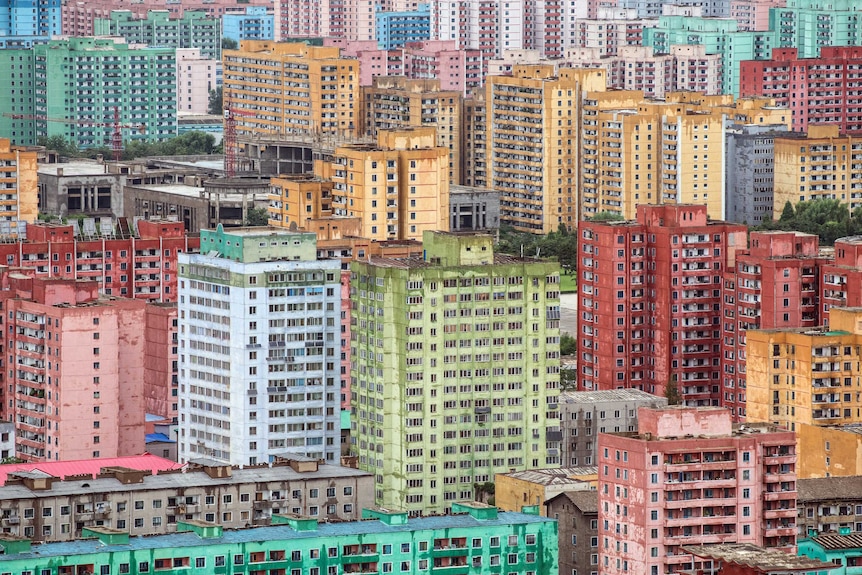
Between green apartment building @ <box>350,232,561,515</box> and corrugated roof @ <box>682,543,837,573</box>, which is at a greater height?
green apartment building @ <box>350,232,561,515</box>

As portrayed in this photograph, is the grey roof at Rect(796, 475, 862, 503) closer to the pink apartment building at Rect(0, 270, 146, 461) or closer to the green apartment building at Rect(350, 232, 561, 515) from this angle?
the green apartment building at Rect(350, 232, 561, 515)

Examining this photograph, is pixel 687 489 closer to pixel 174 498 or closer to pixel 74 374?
pixel 174 498

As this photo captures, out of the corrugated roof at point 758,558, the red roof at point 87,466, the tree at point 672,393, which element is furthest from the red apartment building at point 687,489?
the tree at point 672,393

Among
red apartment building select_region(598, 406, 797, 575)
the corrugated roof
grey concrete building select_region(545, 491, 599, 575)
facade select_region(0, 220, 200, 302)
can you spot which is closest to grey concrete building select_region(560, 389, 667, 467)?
grey concrete building select_region(545, 491, 599, 575)

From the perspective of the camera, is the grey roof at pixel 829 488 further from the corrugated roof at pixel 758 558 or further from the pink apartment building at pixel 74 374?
the pink apartment building at pixel 74 374

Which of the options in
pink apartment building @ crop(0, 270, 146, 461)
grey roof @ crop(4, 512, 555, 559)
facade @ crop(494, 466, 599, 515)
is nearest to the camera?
grey roof @ crop(4, 512, 555, 559)

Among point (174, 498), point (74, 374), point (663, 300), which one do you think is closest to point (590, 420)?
point (663, 300)
